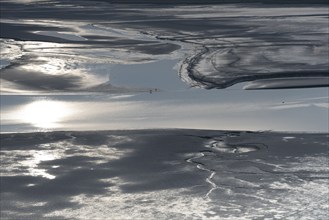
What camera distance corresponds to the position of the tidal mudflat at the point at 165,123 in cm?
884

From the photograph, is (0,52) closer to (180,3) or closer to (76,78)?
(76,78)

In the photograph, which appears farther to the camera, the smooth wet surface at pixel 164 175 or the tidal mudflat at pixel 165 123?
Answer: the tidal mudflat at pixel 165 123

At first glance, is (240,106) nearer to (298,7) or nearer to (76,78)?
(76,78)

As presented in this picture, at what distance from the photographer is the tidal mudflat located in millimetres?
8836

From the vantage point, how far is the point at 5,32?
2545cm

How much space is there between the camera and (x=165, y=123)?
1284 cm

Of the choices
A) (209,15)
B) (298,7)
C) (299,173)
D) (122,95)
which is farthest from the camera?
(298,7)

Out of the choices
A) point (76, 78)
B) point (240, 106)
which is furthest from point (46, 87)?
point (240, 106)

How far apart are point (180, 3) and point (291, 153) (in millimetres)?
30495

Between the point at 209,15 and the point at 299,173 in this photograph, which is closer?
the point at 299,173

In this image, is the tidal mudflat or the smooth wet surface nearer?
the smooth wet surface

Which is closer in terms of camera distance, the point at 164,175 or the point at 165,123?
the point at 164,175

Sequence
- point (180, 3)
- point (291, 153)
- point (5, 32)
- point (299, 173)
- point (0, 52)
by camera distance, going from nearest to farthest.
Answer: point (299, 173), point (291, 153), point (0, 52), point (5, 32), point (180, 3)

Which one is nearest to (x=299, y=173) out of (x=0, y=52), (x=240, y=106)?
(x=240, y=106)
